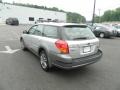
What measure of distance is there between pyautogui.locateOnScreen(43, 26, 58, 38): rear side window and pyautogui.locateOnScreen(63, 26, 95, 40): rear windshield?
0.31 metres

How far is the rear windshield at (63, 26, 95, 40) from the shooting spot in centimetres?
408

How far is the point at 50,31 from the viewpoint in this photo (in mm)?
4527

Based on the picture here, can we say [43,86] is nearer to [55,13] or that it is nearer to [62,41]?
[62,41]

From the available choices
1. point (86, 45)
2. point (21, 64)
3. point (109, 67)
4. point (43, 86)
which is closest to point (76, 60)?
point (86, 45)

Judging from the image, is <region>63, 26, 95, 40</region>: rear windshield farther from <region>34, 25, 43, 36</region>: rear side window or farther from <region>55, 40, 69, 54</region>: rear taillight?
<region>34, 25, 43, 36</region>: rear side window

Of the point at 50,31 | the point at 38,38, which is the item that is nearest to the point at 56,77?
the point at 50,31

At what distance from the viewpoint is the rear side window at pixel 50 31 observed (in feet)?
14.0

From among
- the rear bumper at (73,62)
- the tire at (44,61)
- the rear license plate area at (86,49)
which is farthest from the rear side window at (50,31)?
the rear license plate area at (86,49)

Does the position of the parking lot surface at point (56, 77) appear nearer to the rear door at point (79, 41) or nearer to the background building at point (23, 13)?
the rear door at point (79, 41)

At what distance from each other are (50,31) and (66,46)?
99 centimetres

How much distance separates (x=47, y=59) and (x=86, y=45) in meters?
1.31

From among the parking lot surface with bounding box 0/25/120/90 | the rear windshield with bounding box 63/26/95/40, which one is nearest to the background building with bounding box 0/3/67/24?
the parking lot surface with bounding box 0/25/120/90

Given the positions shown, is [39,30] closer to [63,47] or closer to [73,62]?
[63,47]

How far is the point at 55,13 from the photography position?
55.5m
